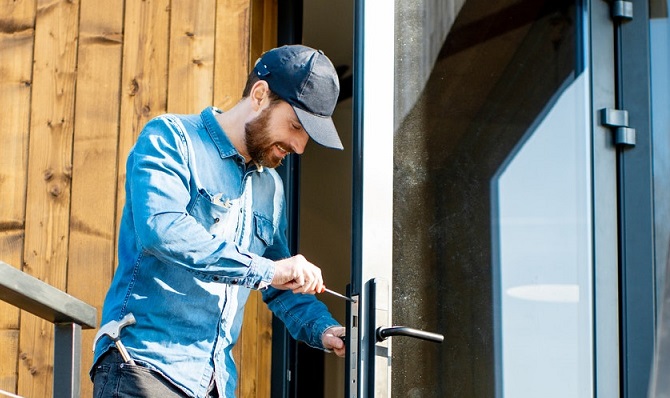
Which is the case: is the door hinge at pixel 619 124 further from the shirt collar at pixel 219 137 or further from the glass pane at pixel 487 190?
the shirt collar at pixel 219 137

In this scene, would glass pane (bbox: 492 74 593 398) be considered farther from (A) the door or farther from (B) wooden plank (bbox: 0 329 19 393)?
(B) wooden plank (bbox: 0 329 19 393)

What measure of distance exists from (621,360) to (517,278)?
0.41 metres

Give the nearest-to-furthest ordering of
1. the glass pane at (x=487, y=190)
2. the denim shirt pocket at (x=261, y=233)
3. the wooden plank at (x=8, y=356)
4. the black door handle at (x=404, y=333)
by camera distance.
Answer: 1. the black door handle at (x=404, y=333)
2. the denim shirt pocket at (x=261, y=233)
3. the glass pane at (x=487, y=190)
4. the wooden plank at (x=8, y=356)

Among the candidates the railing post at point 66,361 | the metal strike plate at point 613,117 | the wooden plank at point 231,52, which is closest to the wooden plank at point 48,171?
the wooden plank at point 231,52

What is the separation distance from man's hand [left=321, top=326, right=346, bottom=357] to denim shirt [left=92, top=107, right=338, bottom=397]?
0.03 m

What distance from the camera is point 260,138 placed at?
7.78 feet

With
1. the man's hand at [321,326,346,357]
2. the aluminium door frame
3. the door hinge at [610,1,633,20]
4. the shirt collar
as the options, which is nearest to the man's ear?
the shirt collar

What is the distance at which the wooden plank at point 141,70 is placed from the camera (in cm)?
300

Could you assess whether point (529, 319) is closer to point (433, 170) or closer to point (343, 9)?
point (433, 170)

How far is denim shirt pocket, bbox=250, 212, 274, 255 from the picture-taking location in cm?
244

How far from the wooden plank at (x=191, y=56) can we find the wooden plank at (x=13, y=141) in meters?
0.45

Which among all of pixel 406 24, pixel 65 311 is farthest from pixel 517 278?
pixel 65 311

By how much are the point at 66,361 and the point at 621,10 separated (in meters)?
2.09

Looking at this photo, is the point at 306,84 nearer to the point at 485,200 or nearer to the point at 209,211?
the point at 209,211
